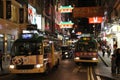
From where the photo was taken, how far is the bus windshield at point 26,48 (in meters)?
19.9

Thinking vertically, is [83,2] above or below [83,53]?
above

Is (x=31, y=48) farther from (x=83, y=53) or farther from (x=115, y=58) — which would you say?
(x=83, y=53)

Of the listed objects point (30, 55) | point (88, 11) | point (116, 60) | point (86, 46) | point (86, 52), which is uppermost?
point (88, 11)

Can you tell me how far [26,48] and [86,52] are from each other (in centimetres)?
1088

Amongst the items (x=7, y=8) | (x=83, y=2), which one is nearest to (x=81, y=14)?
(x=7, y=8)

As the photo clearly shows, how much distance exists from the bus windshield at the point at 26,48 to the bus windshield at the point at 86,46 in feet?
35.4

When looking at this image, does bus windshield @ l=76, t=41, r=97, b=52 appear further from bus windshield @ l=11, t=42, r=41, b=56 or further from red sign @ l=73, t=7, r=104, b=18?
bus windshield @ l=11, t=42, r=41, b=56

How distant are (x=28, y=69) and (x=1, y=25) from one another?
1305 cm

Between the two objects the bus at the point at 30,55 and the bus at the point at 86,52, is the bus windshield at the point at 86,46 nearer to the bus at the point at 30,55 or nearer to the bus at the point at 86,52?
the bus at the point at 86,52

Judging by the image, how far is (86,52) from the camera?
98.2 ft

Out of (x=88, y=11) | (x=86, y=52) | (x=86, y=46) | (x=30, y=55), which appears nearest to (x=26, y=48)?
(x=30, y=55)

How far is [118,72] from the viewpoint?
20.8 m

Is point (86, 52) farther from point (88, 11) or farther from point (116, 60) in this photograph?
point (116, 60)

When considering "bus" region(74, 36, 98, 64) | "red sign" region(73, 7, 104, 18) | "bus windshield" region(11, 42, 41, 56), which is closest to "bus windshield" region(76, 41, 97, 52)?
"bus" region(74, 36, 98, 64)
